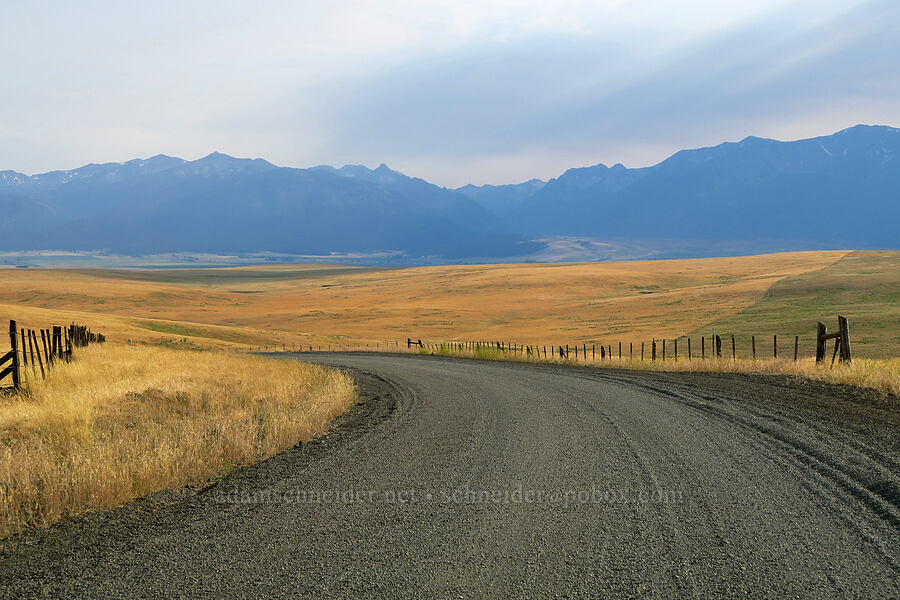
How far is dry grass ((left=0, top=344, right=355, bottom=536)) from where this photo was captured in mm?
7141

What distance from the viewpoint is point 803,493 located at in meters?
7.11

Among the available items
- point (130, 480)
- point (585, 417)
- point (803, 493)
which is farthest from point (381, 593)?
point (585, 417)

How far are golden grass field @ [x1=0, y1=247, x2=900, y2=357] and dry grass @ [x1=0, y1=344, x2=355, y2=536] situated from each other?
93.5ft

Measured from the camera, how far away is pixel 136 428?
10883 millimetres

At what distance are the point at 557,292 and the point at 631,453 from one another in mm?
93340

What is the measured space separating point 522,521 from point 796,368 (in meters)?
15.3

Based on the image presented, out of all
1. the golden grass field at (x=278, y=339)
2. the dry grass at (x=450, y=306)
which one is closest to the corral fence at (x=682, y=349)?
the golden grass field at (x=278, y=339)

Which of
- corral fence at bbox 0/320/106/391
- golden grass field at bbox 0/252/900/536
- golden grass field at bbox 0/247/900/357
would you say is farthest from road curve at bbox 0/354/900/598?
golden grass field at bbox 0/247/900/357

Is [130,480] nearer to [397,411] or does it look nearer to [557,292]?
[397,411]

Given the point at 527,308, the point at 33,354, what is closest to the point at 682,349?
the point at 33,354

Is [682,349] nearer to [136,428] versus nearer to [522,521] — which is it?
[136,428]

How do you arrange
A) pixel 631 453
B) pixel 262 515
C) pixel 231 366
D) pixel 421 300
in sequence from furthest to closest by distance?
pixel 421 300 < pixel 231 366 < pixel 631 453 < pixel 262 515

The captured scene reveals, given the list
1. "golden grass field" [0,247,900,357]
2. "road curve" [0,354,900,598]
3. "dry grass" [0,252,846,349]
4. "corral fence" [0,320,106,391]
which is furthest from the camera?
"dry grass" [0,252,846,349]

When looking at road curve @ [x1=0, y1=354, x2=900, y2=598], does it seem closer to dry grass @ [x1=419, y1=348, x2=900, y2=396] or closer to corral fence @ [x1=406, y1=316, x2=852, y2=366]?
dry grass @ [x1=419, y1=348, x2=900, y2=396]
